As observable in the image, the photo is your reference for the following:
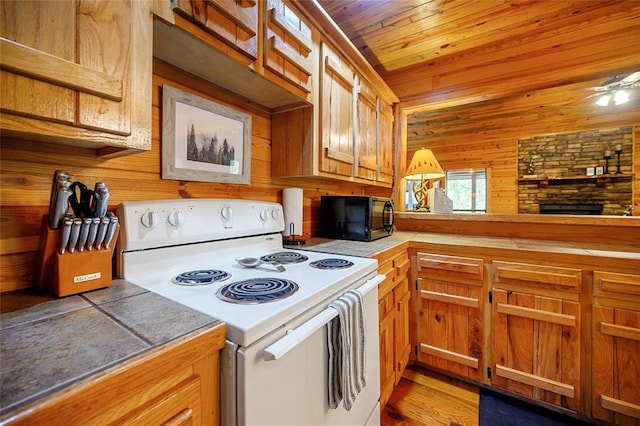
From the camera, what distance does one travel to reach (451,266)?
5.72 feet

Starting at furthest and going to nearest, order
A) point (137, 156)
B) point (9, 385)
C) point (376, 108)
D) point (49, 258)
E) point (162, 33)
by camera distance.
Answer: point (376, 108), point (137, 156), point (162, 33), point (49, 258), point (9, 385)

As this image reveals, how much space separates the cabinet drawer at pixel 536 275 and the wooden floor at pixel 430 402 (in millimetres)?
768

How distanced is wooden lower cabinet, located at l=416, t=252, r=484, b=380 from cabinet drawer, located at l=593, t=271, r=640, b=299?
522mm

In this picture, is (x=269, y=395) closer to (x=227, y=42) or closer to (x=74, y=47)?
(x=74, y=47)

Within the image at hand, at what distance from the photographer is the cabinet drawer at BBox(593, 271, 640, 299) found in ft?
4.35

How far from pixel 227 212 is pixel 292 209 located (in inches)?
19.2

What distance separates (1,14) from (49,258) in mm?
562

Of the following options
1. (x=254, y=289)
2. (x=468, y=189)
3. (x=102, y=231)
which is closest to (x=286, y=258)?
(x=254, y=289)

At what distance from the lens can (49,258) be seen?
28.6 inches

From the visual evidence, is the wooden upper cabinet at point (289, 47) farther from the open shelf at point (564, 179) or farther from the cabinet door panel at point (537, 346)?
the open shelf at point (564, 179)

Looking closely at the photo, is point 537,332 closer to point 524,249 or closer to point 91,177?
point 524,249

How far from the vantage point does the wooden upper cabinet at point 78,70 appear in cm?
53

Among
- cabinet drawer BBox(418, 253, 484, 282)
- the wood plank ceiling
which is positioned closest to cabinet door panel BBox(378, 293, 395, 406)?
cabinet drawer BBox(418, 253, 484, 282)

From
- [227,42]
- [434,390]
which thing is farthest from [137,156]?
[434,390]
